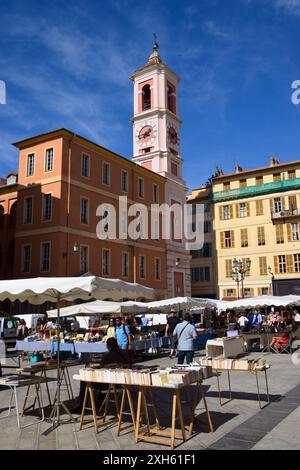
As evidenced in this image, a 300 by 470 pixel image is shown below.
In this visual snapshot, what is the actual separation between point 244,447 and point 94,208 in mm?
25472

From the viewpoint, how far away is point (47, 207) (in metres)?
28.0

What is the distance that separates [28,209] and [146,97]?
17986 millimetres

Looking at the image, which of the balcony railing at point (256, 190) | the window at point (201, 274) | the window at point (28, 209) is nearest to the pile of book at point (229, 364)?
the window at point (28, 209)

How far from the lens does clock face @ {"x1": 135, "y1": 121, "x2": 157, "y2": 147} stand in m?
39.1

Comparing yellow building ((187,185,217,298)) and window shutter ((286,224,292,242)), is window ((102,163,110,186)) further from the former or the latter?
window shutter ((286,224,292,242))

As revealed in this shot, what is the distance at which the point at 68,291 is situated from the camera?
24.5 ft

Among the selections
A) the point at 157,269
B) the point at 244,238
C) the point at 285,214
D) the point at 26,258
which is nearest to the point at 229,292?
the point at 244,238

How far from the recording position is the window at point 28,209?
1133 inches

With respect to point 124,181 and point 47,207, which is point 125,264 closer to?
point 124,181

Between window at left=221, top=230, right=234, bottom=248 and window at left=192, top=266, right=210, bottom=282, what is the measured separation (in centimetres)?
311

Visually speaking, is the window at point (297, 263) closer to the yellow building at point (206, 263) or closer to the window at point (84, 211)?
the yellow building at point (206, 263)

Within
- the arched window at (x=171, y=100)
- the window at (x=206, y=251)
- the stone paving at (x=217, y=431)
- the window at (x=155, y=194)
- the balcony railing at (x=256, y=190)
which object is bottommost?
the stone paving at (x=217, y=431)

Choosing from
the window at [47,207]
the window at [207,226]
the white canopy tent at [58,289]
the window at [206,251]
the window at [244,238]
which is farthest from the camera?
the window at [207,226]
